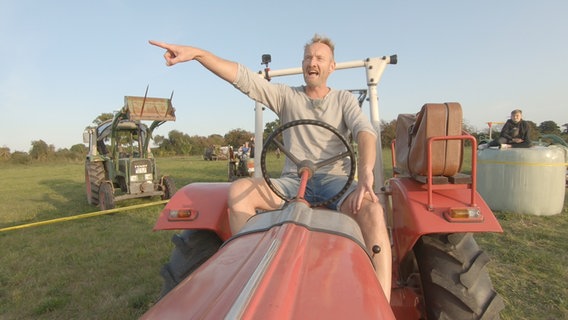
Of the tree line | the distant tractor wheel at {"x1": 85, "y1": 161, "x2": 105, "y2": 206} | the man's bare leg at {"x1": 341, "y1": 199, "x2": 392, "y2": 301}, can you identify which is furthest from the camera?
the tree line

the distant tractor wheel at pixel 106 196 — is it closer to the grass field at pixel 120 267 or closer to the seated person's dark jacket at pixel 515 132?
the grass field at pixel 120 267

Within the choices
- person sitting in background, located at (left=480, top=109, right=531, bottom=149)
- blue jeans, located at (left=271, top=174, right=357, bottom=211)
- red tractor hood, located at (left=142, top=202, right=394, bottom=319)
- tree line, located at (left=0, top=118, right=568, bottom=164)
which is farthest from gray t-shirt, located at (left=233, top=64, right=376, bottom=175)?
tree line, located at (left=0, top=118, right=568, bottom=164)

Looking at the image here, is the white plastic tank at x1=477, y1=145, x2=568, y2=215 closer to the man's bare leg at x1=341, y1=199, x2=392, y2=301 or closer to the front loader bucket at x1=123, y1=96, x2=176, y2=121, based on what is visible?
the man's bare leg at x1=341, y1=199, x2=392, y2=301

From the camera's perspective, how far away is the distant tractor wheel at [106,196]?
789 cm

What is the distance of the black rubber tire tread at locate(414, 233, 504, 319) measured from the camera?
6.07 feet

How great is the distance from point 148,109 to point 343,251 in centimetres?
762

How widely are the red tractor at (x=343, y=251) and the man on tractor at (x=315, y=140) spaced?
18 cm

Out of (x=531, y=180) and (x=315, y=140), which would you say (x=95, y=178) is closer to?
(x=315, y=140)

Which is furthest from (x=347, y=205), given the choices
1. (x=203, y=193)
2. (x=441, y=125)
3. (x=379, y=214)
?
(x=203, y=193)

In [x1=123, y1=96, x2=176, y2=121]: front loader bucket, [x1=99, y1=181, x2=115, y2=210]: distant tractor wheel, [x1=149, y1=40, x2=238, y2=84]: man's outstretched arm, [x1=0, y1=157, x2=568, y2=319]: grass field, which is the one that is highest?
[x1=123, y1=96, x2=176, y2=121]: front loader bucket

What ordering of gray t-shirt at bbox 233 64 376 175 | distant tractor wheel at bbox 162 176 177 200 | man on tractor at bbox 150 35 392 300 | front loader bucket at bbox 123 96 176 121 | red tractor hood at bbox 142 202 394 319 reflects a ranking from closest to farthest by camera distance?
1. red tractor hood at bbox 142 202 394 319
2. man on tractor at bbox 150 35 392 300
3. gray t-shirt at bbox 233 64 376 175
4. front loader bucket at bbox 123 96 176 121
5. distant tractor wheel at bbox 162 176 177 200

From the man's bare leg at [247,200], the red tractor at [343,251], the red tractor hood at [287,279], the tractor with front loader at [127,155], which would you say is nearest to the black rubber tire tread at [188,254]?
A: the red tractor at [343,251]

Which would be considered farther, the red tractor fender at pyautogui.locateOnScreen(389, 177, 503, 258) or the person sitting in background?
the person sitting in background

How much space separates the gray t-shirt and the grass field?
6.33 feet
